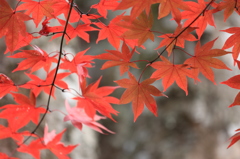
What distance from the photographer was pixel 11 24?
Answer: 50 cm

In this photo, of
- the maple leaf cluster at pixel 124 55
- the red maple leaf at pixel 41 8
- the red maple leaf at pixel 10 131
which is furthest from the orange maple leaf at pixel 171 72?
the red maple leaf at pixel 10 131

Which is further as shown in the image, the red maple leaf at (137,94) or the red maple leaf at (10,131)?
the red maple leaf at (10,131)

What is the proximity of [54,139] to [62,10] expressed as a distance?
346 mm

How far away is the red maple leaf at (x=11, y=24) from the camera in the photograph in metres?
0.49

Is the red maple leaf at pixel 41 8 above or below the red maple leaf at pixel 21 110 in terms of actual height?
above

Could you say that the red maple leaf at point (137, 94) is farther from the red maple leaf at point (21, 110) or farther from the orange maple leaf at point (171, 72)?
the red maple leaf at point (21, 110)

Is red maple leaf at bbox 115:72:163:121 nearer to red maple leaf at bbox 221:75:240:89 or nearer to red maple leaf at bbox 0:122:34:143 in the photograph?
red maple leaf at bbox 221:75:240:89

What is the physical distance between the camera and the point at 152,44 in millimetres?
2369

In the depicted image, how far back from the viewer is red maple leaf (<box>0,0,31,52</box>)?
493mm

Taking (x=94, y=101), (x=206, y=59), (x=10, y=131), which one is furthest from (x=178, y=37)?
(x=10, y=131)

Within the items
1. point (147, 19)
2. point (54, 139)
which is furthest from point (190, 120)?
point (147, 19)

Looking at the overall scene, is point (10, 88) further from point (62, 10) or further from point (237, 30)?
point (237, 30)

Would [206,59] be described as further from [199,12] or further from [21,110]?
[21,110]

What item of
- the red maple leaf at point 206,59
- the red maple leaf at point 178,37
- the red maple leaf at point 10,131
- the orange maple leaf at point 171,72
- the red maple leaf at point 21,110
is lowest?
the red maple leaf at point 10,131
